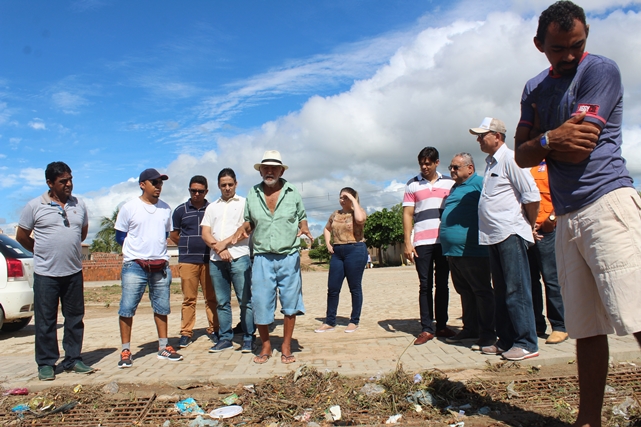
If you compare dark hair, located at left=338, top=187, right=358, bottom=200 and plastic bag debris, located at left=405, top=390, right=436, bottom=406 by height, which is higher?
dark hair, located at left=338, top=187, right=358, bottom=200

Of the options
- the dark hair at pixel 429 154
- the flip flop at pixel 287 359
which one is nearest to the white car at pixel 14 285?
the flip flop at pixel 287 359

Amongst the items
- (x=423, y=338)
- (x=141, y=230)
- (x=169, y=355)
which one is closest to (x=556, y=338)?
(x=423, y=338)

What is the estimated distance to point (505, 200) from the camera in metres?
4.98

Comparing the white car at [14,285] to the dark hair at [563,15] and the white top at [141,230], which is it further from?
the dark hair at [563,15]

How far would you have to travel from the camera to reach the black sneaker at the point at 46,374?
4902 millimetres

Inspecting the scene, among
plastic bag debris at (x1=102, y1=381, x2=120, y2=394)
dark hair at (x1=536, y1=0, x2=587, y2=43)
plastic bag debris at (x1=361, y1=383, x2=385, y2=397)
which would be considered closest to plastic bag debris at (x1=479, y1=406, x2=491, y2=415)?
plastic bag debris at (x1=361, y1=383, x2=385, y2=397)

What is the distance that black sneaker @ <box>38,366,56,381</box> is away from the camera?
16.1 feet

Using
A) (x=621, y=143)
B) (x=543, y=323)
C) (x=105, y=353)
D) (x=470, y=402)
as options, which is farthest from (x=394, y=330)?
(x=621, y=143)

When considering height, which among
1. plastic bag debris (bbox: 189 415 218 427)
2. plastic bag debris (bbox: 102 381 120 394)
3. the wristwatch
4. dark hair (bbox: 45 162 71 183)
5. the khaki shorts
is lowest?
plastic bag debris (bbox: 189 415 218 427)

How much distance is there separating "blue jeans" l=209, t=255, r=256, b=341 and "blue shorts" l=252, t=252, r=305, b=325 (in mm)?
648

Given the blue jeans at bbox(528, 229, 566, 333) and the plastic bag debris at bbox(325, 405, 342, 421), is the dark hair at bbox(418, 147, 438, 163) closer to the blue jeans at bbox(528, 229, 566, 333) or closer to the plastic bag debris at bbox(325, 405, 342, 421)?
the blue jeans at bbox(528, 229, 566, 333)

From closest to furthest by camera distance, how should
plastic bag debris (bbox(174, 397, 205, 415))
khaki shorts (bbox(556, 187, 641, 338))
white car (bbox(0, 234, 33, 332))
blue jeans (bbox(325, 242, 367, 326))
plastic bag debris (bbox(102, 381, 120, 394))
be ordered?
khaki shorts (bbox(556, 187, 641, 338)) → plastic bag debris (bbox(174, 397, 205, 415)) → plastic bag debris (bbox(102, 381, 120, 394)) → blue jeans (bbox(325, 242, 367, 326)) → white car (bbox(0, 234, 33, 332))

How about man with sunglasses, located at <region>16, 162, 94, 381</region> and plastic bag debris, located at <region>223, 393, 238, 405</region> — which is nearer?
plastic bag debris, located at <region>223, 393, 238, 405</region>

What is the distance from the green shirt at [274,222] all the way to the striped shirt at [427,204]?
5.20ft
